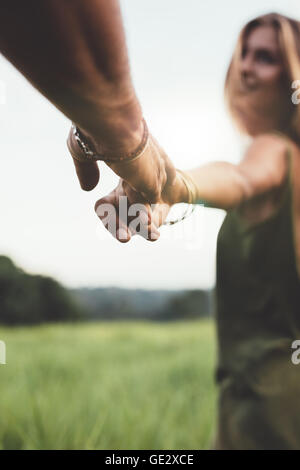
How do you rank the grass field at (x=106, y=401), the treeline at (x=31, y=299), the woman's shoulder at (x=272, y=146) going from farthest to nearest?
1. the treeline at (x=31, y=299)
2. the grass field at (x=106, y=401)
3. the woman's shoulder at (x=272, y=146)

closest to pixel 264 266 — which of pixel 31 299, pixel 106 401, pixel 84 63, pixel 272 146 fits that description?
pixel 272 146

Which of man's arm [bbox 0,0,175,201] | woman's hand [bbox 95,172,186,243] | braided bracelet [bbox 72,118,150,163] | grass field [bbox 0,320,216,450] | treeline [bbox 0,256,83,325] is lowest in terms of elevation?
treeline [bbox 0,256,83,325]

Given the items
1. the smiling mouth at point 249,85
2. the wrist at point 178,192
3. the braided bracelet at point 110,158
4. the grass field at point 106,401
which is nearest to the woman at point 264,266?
the smiling mouth at point 249,85

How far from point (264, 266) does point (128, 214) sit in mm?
501

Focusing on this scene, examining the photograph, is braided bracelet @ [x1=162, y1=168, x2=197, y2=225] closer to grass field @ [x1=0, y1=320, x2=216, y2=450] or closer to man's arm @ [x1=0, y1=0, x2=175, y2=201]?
man's arm @ [x1=0, y1=0, x2=175, y2=201]

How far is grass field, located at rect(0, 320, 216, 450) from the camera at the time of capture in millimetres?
1463

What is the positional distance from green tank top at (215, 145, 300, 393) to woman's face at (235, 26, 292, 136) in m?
0.19

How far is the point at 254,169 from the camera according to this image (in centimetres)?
79

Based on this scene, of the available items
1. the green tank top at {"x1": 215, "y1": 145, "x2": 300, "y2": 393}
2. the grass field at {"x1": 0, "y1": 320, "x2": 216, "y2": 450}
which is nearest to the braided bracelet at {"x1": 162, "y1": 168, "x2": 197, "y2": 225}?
the green tank top at {"x1": 215, "y1": 145, "x2": 300, "y2": 393}

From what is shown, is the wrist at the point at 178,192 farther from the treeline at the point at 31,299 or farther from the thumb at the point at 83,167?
the treeline at the point at 31,299

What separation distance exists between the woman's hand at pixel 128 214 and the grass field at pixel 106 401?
94cm

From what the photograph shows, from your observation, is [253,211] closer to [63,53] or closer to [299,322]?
[299,322]

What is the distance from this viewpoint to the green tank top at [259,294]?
36.5 inches

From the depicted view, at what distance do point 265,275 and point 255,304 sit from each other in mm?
68
